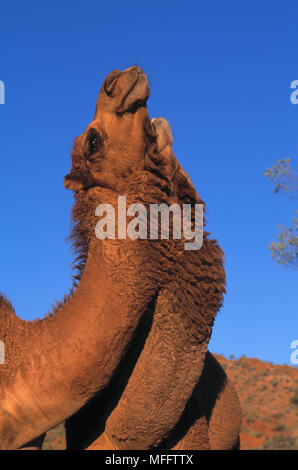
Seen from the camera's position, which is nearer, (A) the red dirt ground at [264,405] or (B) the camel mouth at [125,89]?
(B) the camel mouth at [125,89]

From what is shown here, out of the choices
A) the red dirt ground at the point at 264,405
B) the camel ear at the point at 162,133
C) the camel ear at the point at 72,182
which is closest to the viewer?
the camel ear at the point at 72,182

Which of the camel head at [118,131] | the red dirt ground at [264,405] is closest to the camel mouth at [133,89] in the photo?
the camel head at [118,131]

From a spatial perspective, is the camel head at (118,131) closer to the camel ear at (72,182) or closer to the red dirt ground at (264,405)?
the camel ear at (72,182)

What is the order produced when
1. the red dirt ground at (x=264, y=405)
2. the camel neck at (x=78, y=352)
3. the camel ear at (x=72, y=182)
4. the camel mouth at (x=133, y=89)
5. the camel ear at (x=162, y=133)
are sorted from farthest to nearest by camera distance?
the red dirt ground at (x=264, y=405), the camel ear at (x=162, y=133), the camel ear at (x=72, y=182), the camel mouth at (x=133, y=89), the camel neck at (x=78, y=352)

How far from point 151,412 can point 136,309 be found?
0.65m

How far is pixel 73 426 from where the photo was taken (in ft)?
12.5

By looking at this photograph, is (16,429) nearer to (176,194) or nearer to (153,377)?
(153,377)

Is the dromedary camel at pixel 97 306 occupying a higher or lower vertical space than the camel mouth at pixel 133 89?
lower

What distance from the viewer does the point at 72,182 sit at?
11.7ft

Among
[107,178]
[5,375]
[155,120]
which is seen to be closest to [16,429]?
[5,375]

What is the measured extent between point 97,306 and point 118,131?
3.50ft

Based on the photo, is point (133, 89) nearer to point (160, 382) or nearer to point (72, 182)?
point (72, 182)

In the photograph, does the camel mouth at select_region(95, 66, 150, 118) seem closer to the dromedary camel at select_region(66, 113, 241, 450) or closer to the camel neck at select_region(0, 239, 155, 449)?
the dromedary camel at select_region(66, 113, 241, 450)

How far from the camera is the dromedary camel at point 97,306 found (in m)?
3.20
